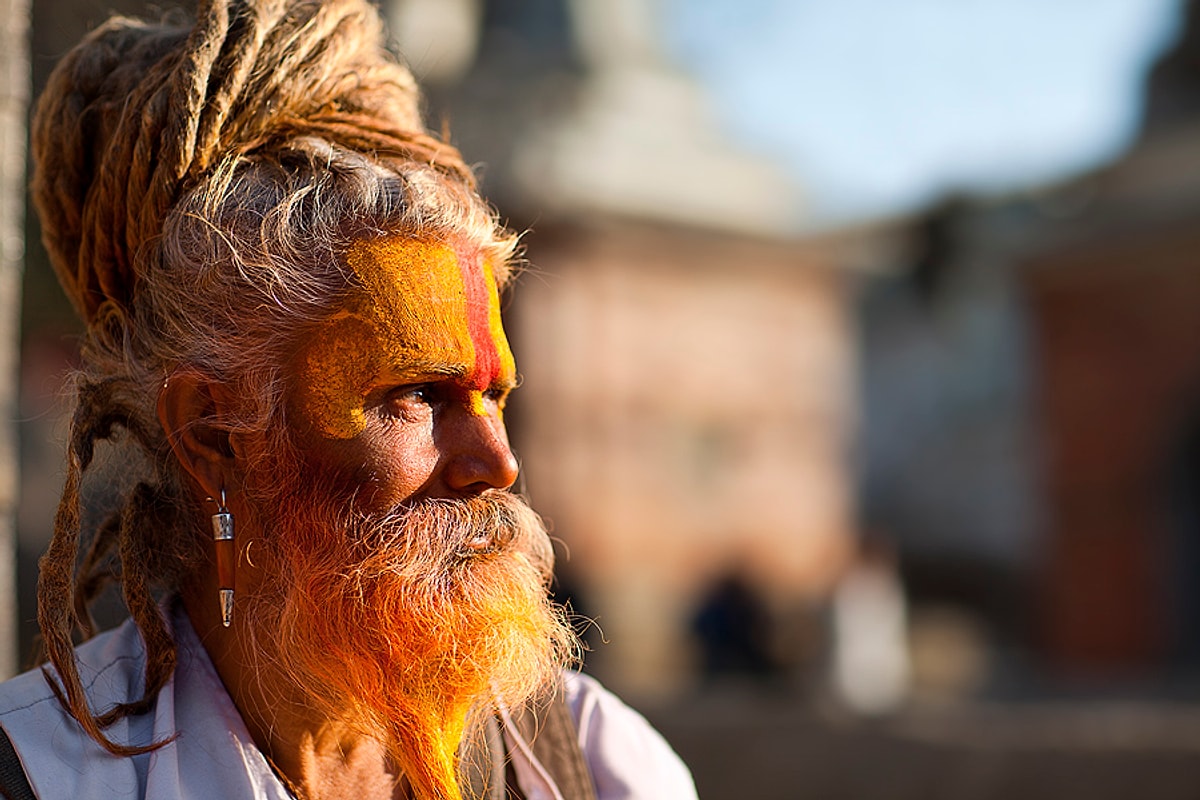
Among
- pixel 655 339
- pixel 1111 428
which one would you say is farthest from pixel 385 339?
pixel 655 339

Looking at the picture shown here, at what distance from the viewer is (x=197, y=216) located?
1653 mm

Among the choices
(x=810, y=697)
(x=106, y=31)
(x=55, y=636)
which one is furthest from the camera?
(x=810, y=697)

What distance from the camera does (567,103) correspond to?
15391 mm

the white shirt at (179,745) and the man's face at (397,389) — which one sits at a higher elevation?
the man's face at (397,389)

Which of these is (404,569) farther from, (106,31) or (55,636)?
(106,31)

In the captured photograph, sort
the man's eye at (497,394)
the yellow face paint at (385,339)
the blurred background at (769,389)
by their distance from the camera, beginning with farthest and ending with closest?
the blurred background at (769,389), the man's eye at (497,394), the yellow face paint at (385,339)

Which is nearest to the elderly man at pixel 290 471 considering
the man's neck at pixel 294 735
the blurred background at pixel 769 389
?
the man's neck at pixel 294 735

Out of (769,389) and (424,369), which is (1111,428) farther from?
(424,369)

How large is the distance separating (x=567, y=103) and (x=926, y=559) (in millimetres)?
12843

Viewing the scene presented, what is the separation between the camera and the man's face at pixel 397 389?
1.65m

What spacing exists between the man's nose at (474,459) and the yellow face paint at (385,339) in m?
0.04

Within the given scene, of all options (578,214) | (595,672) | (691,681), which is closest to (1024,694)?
(691,681)

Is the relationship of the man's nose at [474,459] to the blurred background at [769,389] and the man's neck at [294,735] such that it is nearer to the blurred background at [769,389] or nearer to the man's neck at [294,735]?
the man's neck at [294,735]

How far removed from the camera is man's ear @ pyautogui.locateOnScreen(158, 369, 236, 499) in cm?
170
